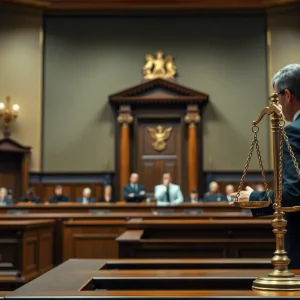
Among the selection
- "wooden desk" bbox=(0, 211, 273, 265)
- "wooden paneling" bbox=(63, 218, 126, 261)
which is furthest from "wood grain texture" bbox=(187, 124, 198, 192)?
"wooden paneling" bbox=(63, 218, 126, 261)

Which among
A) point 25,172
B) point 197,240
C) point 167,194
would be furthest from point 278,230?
point 25,172

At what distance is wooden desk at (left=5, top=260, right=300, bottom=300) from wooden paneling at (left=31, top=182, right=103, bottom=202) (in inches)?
482

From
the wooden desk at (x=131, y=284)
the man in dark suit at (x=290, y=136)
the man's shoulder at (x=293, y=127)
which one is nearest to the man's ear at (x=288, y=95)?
the man in dark suit at (x=290, y=136)

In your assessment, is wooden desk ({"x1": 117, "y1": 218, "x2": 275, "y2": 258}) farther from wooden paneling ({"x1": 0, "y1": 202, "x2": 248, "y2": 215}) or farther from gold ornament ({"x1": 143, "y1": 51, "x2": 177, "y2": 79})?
gold ornament ({"x1": 143, "y1": 51, "x2": 177, "y2": 79})

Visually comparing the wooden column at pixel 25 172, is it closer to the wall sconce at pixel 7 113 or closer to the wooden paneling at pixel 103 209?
the wall sconce at pixel 7 113

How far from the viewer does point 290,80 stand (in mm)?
2322

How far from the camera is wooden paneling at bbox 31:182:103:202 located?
14.4 m

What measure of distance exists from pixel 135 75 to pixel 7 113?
11.8 feet

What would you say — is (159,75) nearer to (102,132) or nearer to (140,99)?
(140,99)

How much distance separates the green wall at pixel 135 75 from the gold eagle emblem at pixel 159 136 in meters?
1.07

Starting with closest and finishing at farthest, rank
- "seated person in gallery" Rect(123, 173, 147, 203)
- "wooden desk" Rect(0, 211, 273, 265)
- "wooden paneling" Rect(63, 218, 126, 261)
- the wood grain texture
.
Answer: "wooden desk" Rect(0, 211, 273, 265), "wooden paneling" Rect(63, 218, 126, 261), "seated person in gallery" Rect(123, 173, 147, 203), the wood grain texture

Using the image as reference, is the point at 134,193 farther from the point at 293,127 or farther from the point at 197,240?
the point at 293,127

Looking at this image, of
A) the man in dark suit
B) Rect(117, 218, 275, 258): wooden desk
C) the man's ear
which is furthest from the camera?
Rect(117, 218, 275, 258): wooden desk

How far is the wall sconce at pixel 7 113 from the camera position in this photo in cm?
1427
